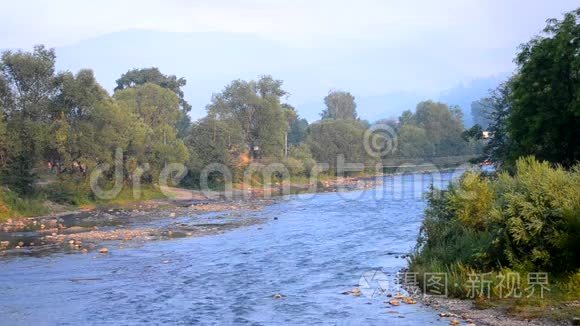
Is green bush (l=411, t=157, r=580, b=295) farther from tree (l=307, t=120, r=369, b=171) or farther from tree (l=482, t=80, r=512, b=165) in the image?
tree (l=307, t=120, r=369, b=171)

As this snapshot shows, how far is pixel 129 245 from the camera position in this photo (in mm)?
35844

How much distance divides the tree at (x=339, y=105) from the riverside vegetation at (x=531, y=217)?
130 meters

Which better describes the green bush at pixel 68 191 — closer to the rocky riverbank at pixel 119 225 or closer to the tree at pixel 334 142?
the rocky riverbank at pixel 119 225

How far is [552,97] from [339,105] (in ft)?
433

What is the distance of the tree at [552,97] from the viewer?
95.5 ft

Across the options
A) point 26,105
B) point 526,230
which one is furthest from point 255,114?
point 526,230

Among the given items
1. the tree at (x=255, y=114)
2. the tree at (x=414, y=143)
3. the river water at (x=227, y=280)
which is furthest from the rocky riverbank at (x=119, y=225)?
the tree at (x=414, y=143)

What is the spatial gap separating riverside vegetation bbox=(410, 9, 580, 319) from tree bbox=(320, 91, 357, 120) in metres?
130

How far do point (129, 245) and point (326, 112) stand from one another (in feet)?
426

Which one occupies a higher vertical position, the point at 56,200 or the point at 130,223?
the point at 56,200

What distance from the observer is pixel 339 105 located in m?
161

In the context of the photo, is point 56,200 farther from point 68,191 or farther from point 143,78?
point 143,78

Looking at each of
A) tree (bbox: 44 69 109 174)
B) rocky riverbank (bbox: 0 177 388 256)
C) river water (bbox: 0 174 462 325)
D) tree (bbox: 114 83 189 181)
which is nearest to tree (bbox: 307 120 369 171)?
tree (bbox: 114 83 189 181)

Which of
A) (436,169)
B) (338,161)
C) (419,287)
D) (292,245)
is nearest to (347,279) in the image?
(419,287)
